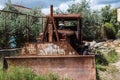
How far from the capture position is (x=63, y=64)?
964 centimetres

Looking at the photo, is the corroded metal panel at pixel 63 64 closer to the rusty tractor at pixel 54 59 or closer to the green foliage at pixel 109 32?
the rusty tractor at pixel 54 59

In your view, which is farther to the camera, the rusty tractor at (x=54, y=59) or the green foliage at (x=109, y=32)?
the green foliage at (x=109, y=32)

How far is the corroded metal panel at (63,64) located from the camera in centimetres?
943

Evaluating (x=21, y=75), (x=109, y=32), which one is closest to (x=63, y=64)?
(x=21, y=75)

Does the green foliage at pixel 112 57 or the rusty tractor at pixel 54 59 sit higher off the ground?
the rusty tractor at pixel 54 59

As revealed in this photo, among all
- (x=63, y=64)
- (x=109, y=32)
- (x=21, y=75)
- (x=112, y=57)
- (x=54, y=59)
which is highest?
(x=54, y=59)

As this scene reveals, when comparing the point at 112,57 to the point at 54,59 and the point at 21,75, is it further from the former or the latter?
the point at 21,75

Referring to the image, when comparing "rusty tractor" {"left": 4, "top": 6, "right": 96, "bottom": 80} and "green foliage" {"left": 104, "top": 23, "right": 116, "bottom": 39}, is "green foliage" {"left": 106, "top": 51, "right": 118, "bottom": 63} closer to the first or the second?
"rusty tractor" {"left": 4, "top": 6, "right": 96, "bottom": 80}

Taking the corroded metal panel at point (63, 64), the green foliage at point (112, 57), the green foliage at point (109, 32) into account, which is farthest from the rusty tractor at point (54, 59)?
the green foliage at point (109, 32)

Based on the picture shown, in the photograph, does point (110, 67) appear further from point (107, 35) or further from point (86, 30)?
point (107, 35)

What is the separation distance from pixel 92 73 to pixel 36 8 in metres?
12.3

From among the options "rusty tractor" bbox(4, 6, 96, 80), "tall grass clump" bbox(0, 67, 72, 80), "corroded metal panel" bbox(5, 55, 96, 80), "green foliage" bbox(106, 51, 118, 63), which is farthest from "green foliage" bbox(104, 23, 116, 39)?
"tall grass clump" bbox(0, 67, 72, 80)

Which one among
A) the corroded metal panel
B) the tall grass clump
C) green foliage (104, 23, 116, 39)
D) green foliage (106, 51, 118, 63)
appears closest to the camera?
the tall grass clump

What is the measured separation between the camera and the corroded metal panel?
943 cm
